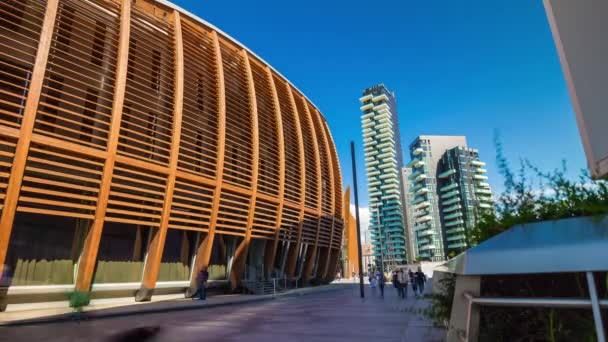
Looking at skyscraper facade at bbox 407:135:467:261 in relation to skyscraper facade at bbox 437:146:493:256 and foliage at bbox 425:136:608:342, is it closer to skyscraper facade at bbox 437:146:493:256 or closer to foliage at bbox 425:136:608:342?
skyscraper facade at bbox 437:146:493:256

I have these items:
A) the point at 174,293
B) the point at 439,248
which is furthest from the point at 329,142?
the point at 439,248

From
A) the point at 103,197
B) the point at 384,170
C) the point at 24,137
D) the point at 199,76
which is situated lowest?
the point at 103,197

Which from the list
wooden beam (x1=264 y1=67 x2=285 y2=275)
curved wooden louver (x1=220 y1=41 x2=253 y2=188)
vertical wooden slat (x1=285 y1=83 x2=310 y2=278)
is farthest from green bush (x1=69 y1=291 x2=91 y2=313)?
vertical wooden slat (x1=285 y1=83 x2=310 y2=278)

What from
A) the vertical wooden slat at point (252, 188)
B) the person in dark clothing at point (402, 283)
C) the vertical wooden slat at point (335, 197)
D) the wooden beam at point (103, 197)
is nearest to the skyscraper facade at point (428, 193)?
the vertical wooden slat at point (335, 197)

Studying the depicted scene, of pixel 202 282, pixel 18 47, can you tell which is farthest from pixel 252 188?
pixel 18 47

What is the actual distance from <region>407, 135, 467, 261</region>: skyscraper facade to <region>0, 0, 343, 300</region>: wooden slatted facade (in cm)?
9009

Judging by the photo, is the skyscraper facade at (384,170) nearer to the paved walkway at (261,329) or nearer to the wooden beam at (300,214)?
the wooden beam at (300,214)

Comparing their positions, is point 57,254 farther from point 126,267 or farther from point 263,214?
point 263,214

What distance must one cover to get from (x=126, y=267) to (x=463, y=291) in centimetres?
1670

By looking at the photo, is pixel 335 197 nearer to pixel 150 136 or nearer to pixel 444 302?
pixel 150 136

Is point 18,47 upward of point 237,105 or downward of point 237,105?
downward

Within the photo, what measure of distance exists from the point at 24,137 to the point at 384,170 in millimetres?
128035

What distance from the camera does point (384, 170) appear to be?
133 metres

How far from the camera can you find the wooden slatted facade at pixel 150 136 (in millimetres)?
12750
